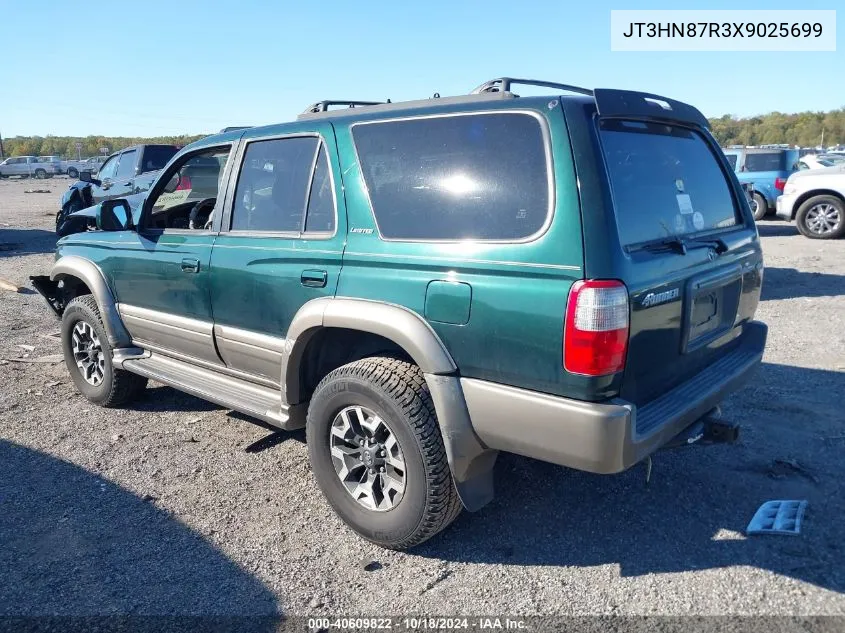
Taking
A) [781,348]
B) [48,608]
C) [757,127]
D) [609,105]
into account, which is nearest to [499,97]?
[609,105]

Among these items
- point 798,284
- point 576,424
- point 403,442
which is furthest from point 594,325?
point 798,284

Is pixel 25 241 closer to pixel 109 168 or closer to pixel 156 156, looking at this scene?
pixel 109 168

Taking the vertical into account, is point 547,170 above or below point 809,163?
above

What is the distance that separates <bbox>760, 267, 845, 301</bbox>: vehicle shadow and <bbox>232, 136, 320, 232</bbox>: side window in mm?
6476

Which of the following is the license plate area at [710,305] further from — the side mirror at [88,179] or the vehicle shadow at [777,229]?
the side mirror at [88,179]

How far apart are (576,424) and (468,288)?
2.21 feet

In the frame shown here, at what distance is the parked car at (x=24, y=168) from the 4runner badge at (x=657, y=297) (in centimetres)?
5217

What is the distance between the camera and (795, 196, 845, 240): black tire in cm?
1243

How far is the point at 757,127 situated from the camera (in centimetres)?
5856

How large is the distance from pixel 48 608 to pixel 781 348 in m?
5.83

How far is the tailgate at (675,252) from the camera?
8.39 ft

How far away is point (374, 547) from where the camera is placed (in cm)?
313

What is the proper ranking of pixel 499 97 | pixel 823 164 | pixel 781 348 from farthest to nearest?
pixel 823 164 → pixel 781 348 → pixel 499 97

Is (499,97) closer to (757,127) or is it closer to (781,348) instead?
(781,348)
